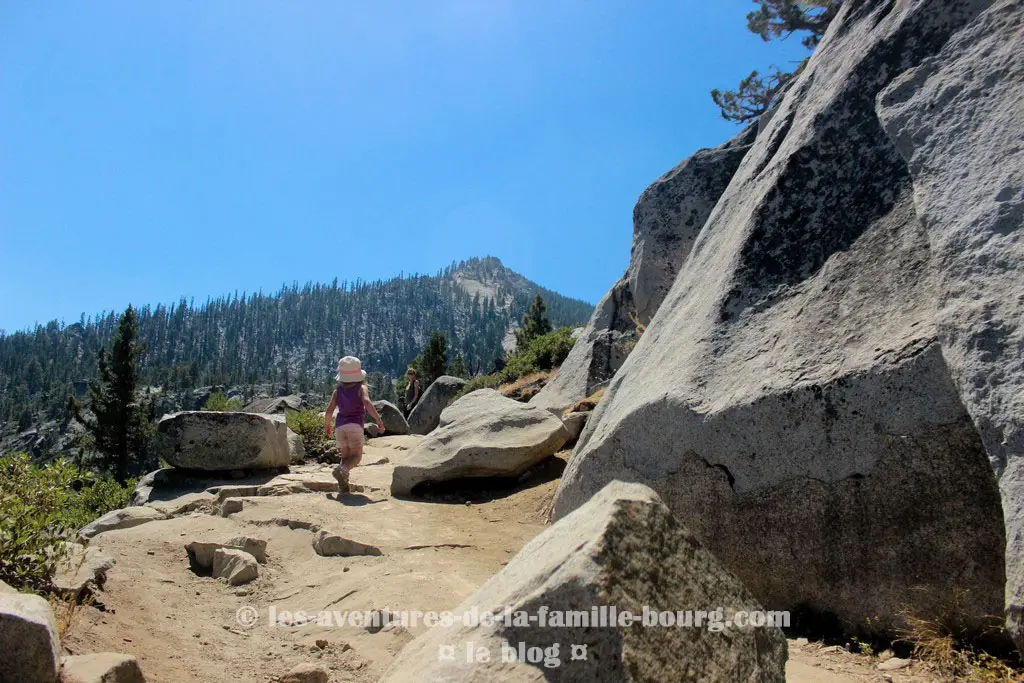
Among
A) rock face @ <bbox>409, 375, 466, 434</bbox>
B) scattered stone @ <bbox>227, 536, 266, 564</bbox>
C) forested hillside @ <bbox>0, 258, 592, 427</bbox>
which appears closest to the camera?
scattered stone @ <bbox>227, 536, 266, 564</bbox>

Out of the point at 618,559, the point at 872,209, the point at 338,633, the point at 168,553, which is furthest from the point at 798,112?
the point at 168,553

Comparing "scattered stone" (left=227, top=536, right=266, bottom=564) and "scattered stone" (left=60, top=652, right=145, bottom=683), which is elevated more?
"scattered stone" (left=227, top=536, right=266, bottom=564)

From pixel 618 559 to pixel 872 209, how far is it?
324 centimetres

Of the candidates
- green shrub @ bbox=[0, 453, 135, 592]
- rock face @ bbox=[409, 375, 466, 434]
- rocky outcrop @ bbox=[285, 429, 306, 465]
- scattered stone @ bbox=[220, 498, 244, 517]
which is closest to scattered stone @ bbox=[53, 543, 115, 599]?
green shrub @ bbox=[0, 453, 135, 592]

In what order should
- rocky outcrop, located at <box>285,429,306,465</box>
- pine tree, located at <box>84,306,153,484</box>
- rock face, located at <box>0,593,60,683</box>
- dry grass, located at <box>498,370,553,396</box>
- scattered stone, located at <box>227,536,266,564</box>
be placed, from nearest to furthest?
rock face, located at <box>0,593,60,683</box> → scattered stone, located at <box>227,536,266,564</box> → rocky outcrop, located at <box>285,429,306,465</box> → dry grass, located at <box>498,370,553,396</box> → pine tree, located at <box>84,306,153,484</box>

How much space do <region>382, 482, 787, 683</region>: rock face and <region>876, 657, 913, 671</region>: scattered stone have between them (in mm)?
1217

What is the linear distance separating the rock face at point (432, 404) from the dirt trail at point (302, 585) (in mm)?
16640

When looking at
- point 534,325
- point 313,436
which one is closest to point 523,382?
point 313,436

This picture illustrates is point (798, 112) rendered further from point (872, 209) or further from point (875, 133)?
point (872, 209)

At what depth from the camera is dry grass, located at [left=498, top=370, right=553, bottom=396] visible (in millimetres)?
19636

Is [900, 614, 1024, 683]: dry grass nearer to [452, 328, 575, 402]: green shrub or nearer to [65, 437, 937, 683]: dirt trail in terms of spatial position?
[65, 437, 937, 683]: dirt trail

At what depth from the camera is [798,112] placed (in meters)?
5.68

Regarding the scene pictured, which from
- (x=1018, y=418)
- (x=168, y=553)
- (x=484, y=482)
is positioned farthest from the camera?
(x=484, y=482)

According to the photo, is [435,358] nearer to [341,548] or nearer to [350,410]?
[350,410]
